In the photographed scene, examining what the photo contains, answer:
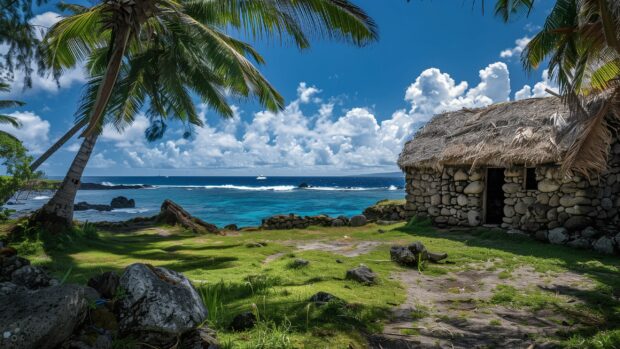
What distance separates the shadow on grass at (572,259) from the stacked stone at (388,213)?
2.96m

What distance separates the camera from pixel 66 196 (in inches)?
374

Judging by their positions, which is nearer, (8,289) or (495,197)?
(8,289)

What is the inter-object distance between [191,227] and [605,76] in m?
12.3

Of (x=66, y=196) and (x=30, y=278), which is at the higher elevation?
(x=66, y=196)

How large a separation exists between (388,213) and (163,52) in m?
10.7

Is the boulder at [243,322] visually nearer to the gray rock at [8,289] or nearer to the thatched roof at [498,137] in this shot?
the gray rock at [8,289]

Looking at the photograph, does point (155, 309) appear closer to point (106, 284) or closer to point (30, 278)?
point (106, 284)

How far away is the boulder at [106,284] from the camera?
3.42 metres

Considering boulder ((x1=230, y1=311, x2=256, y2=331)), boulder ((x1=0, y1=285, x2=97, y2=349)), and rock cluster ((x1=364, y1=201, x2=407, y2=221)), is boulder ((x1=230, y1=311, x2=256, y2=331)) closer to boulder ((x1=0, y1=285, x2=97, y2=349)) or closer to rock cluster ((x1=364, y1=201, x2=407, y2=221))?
boulder ((x1=0, y1=285, x2=97, y2=349))

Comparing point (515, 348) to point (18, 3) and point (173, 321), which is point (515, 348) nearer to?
point (173, 321)

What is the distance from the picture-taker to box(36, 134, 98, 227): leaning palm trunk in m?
9.17

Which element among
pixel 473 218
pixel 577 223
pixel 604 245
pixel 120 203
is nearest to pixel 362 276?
pixel 604 245

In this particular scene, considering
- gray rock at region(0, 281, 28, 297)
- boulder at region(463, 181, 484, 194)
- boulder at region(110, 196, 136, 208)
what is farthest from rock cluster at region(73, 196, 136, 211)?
gray rock at region(0, 281, 28, 297)

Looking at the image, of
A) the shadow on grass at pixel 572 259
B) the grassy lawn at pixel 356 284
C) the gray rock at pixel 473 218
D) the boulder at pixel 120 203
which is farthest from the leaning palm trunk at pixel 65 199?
the boulder at pixel 120 203
